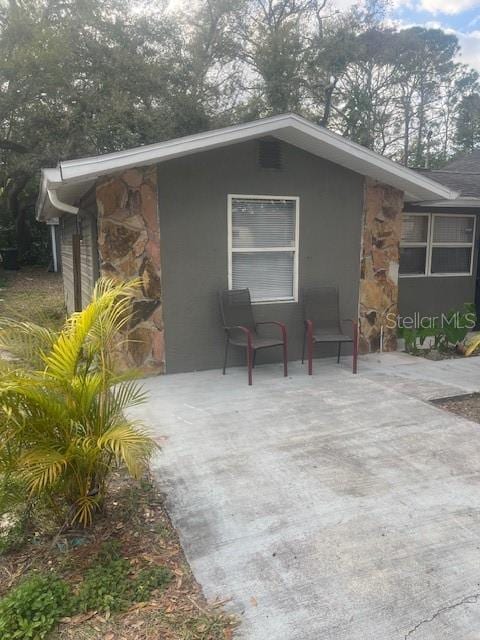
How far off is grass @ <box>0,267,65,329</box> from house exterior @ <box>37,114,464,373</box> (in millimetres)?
4261

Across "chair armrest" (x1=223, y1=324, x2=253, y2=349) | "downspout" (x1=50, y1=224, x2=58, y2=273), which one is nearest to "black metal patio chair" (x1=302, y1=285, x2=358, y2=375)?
"chair armrest" (x1=223, y1=324, x2=253, y2=349)

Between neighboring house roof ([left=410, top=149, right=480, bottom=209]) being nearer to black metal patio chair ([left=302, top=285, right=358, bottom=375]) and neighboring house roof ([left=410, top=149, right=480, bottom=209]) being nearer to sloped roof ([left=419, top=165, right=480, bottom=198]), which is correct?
sloped roof ([left=419, top=165, right=480, bottom=198])

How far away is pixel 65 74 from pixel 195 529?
49.9 feet

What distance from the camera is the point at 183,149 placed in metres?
4.68

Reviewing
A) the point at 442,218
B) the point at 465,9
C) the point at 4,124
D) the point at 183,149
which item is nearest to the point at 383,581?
the point at 183,149

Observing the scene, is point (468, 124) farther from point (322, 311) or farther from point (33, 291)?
point (322, 311)

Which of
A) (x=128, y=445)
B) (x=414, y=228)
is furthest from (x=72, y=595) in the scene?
(x=414, y=228)

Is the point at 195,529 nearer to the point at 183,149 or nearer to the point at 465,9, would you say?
the point at 183,149

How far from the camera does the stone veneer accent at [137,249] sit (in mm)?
4938

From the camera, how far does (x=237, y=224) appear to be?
546 cm

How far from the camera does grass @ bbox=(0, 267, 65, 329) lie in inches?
407

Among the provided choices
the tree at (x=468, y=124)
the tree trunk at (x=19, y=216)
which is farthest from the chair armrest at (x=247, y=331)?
the tree at (x=468, y=124)

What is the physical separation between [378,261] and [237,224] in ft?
6.47
